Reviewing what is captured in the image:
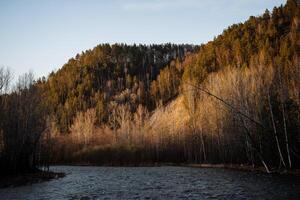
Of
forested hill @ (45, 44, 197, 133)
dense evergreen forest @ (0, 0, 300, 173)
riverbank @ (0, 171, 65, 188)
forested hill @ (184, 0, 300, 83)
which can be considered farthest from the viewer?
forested hill @ (45, 44, 197, 133)

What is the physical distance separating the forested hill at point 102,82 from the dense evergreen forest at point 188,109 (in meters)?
0.66

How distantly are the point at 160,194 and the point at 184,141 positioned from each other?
135 ft

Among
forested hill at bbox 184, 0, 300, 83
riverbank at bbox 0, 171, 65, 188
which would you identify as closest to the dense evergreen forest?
forested hill at bbox 184, 0, 300, 83

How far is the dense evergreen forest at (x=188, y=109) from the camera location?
3906 centimetres

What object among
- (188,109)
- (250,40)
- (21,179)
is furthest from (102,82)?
(21,179)

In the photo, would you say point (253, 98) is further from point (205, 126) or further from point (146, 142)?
point (146, 142)

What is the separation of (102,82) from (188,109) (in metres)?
94.6

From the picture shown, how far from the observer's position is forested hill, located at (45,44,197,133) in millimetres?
139750

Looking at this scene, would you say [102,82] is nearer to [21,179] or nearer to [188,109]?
[188,109]

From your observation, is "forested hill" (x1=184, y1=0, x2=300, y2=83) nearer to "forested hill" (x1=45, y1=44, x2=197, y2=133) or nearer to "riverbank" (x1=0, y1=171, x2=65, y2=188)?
"forested hill" (x1=45, y1=44, x2=197, y2=133)

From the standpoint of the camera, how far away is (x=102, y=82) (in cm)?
16638

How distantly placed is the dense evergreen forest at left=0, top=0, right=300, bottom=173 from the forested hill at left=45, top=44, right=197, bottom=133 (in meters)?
0.66

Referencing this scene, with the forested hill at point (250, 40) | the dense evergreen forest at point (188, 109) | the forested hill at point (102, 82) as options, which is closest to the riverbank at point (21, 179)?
the dense evergreen forest at point (188, 109)

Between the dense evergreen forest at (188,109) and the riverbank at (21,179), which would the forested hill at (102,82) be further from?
the riverbank at (21,179)
